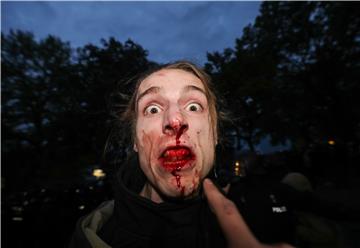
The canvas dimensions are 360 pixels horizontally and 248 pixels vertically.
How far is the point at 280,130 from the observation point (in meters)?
22.5

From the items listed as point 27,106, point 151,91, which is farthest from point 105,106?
point 151,91

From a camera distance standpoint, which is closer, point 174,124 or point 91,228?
point 174,124

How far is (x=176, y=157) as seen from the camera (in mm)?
1472

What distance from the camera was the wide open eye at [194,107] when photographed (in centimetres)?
166

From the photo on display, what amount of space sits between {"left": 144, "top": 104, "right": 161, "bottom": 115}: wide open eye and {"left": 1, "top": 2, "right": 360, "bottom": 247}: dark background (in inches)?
297

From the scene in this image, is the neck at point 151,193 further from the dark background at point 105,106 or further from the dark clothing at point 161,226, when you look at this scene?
the dark background at point 105,106

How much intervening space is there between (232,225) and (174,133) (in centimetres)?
63

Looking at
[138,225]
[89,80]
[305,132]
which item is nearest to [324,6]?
[305,132]

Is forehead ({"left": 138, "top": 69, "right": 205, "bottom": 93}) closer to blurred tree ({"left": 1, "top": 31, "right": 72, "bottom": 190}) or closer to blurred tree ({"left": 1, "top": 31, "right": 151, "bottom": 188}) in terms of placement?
blurred tree ({"left": 1, "top": 31, "right": 151, "bottom": 188})

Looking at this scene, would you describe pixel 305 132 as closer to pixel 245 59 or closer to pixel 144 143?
pixel 245 59

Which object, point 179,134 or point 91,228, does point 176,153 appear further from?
point 91,228

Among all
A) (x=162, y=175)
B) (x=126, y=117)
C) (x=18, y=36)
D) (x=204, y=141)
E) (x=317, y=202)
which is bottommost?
(x=317, y=202)

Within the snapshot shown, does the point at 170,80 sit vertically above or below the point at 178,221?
above

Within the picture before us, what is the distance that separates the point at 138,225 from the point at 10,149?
22558 millimetres
